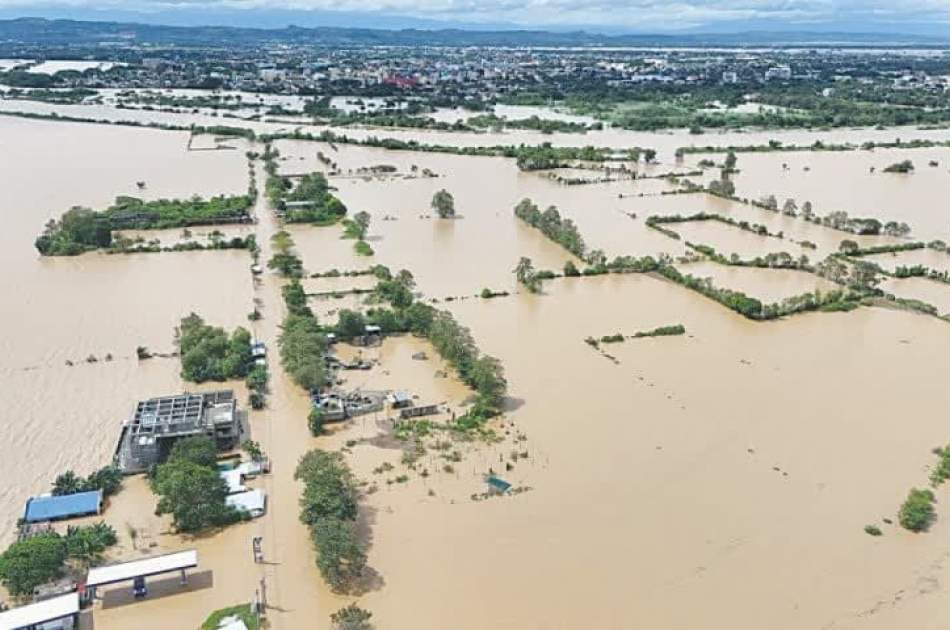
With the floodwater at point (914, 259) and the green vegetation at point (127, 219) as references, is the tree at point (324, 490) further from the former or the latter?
the floodwater at point (914, 259)

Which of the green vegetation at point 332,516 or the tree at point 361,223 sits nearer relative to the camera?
the green vegetation at point 332,516

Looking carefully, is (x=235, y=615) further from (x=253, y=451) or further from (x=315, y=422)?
(x=315, y=422)

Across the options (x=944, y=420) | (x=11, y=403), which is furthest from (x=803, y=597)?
(x=11, y=403)

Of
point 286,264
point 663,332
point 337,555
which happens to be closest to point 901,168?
point 663,332

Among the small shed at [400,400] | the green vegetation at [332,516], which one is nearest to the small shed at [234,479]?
the green vegetation at [332,516]

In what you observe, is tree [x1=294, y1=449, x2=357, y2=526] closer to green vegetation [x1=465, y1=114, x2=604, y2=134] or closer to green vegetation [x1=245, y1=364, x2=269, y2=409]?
green vegetation [x1=245, y1=364, x2=269, y2=409]

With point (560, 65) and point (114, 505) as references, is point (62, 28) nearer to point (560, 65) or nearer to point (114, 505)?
point (560, 65)
